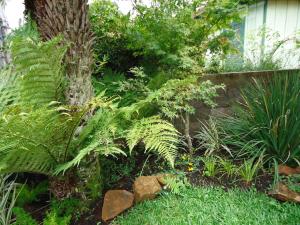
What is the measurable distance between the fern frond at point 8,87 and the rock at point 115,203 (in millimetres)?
1019

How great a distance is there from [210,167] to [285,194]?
570 millimetres

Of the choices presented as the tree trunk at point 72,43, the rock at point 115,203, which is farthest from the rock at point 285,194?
the tree trunk at point 72,43

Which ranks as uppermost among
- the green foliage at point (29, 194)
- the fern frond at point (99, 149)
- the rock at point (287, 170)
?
the fern frond at point (99, 149)

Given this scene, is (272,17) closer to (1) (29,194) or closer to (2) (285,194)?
(2) (285,194)

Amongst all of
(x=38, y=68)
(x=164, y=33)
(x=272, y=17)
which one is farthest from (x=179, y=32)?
(x=272, y=17)

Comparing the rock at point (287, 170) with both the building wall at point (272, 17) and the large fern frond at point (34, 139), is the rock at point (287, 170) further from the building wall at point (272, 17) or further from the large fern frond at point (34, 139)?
the building wall at point (272, 17)

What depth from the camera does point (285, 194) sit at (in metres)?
1.93

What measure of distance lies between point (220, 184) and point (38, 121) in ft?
4.77

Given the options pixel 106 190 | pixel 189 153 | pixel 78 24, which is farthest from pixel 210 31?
pixel 106 190

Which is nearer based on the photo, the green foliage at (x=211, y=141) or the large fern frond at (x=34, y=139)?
the large fern frond at (x=34, y=139)

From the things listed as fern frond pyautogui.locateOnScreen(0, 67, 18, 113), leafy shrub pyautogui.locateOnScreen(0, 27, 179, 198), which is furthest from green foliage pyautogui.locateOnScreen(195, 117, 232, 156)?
fern frond pyautogui.locateOnScreen(0, 67, 18, 113)

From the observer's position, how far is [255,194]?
200 centimetres

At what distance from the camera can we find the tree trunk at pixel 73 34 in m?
1.92

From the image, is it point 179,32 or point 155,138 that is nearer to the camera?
point 155,138
